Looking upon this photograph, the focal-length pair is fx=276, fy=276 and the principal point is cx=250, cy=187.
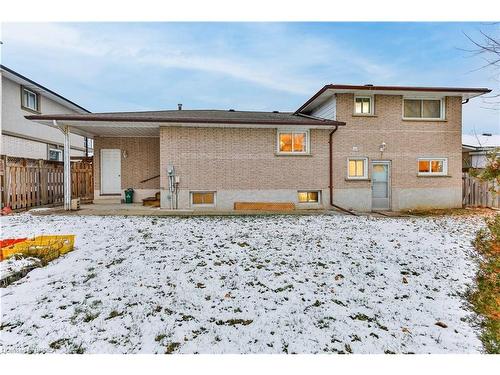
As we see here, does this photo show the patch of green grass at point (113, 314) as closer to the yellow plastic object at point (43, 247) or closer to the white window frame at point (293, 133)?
the yellow plastic object at point (43, 247)

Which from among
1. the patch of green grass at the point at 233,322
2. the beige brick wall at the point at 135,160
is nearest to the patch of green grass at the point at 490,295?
the patch of green grass at the point at 233,322

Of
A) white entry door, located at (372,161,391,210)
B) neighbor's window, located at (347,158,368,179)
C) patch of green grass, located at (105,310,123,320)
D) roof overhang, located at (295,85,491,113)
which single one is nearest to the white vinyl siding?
roof overhang, located at (295,85,491,113)

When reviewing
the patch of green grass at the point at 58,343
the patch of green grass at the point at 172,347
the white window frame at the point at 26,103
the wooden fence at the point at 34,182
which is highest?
the white window frame at the point at 26,103

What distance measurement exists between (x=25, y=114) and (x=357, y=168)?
17920mm

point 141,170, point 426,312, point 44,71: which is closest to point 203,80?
point 44,71

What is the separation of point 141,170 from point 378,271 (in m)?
12.1

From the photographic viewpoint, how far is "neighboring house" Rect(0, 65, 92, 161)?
45.6ft

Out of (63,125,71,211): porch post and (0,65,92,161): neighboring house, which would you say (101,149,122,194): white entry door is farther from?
(0,65,92,161): neighboring house

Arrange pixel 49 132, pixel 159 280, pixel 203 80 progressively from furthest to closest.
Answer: pixel 203 80 → pixel 49 132 → pixel 159 280

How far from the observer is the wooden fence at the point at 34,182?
34.7ft

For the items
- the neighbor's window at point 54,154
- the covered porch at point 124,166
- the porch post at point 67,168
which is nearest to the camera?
the porch post at point 67,168

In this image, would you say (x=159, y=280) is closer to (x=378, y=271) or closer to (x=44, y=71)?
(x=378, y=271)

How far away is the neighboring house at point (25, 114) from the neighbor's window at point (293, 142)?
1341 cm

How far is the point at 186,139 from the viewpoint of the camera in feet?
38.2
